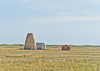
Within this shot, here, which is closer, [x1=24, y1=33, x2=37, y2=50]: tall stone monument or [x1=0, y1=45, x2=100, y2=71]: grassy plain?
[x1=0, y1=45, x2=100, y2=71]: grassy plain

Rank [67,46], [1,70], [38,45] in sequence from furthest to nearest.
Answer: [38,45]
[67,46]
[1,70]

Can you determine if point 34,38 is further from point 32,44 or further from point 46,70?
point 46,70

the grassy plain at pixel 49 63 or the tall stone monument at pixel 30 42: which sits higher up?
the tall stone monument at pixel 30 42

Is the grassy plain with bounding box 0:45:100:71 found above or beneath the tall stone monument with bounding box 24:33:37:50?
beneath

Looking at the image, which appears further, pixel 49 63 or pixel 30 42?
pixel 30 42

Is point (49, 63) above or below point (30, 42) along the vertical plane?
below

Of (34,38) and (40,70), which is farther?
(34,38)

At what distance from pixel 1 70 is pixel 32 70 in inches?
136

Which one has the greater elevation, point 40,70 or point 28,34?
point 28,34

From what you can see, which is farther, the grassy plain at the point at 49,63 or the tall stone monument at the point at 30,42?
the tall stone monument at the point at 30,42

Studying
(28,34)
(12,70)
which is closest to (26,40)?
(28,34)

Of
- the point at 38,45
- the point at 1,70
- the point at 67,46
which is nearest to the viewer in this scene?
the point at 1,70

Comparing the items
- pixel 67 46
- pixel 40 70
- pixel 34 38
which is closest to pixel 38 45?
pixel 34 38

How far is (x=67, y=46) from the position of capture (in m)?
83.5
